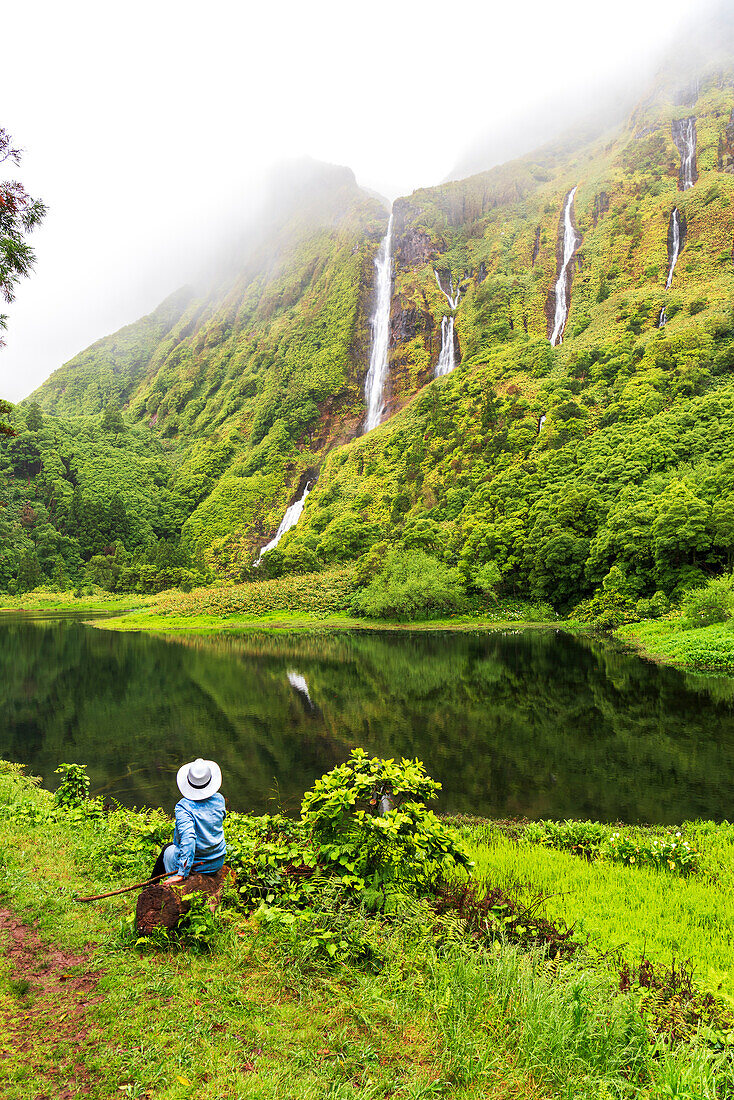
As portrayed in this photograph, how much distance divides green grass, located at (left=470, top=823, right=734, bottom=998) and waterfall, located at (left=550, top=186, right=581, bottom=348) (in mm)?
89549

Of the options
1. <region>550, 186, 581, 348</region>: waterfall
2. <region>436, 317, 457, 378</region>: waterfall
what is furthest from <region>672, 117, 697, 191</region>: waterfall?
<region>436, 317, 457, 378</region>: waterfall

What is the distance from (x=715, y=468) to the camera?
4019 centimetres

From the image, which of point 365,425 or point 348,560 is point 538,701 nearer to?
point 348,560

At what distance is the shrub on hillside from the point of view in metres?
48.6

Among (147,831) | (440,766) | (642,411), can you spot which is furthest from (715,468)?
(147,831)

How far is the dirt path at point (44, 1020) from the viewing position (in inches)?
125

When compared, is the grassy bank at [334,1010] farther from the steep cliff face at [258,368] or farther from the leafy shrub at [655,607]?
the steep cliff face at [258,368]

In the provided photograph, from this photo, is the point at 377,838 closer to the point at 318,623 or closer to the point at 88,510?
the point at 318,623

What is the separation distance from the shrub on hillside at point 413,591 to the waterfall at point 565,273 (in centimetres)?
5426

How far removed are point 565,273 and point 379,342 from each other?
38.3 meters

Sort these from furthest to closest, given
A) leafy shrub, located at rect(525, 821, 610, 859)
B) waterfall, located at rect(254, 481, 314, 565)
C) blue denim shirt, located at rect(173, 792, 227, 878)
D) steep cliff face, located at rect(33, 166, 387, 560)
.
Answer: steep cliff face, located at rect(33, 166, 387, 560)
waterfall, located at rect(254, 481, 314, 565)
leafy shrub, located at rect(525, 821, 610, 859)
blue denim shirt, located at rect(173, 792, 227, 878)

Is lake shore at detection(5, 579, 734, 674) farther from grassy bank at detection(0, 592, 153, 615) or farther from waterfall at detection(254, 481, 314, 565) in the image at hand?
waterfall at detection(254, 481, 314, 565)

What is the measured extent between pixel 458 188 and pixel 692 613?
447ft

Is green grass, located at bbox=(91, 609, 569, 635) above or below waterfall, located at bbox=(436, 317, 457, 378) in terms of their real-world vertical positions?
below
